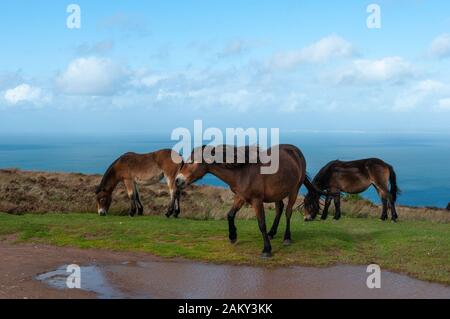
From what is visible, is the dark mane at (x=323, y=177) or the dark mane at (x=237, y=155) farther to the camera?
the dark mane at (x=323, y=177)

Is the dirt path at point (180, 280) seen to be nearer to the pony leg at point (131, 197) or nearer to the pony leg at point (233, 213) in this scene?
the pony leg at point (233, 213)

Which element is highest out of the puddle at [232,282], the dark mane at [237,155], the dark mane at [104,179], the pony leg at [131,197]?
the dark mane at [237,155]

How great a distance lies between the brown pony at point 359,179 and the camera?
54.4 ft

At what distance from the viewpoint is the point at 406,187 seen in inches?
4552

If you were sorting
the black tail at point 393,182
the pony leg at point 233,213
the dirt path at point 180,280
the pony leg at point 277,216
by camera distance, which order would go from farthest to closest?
the black tail at point 393,182
the pony leg at point 277,216
the pony leg at point 233,213
the dirt path at point 180,280

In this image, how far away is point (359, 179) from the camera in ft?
55.0

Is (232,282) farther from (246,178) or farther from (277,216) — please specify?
(277,216)

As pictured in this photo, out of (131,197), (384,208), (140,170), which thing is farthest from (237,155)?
(140,170)

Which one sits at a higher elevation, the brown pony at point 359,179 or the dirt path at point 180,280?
the brown pony at point 359,179

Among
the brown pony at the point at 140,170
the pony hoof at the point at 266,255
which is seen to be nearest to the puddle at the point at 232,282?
the pony hoof at the point at 266,255

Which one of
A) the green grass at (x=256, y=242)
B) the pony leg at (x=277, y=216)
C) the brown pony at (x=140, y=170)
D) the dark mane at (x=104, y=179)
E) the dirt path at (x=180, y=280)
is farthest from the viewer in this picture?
the brown pony at (x=140, y=170)

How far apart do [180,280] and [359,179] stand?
9.90 meters
